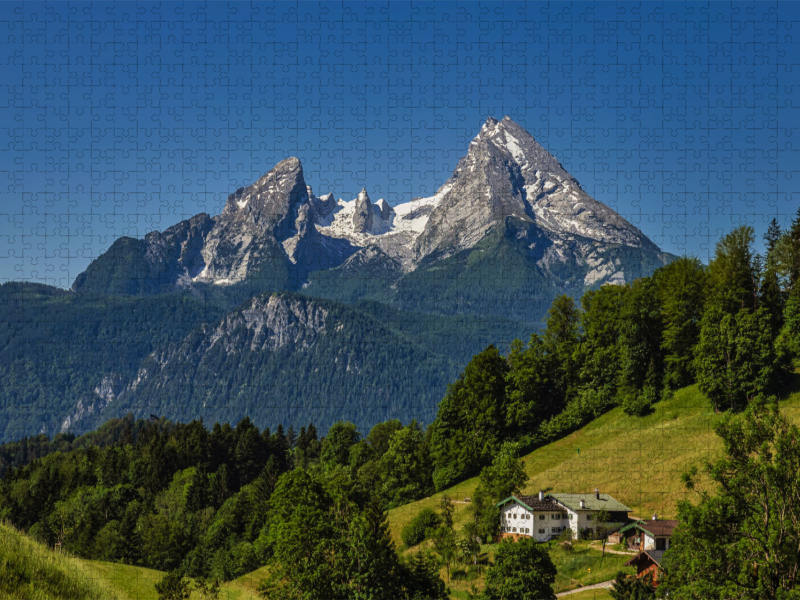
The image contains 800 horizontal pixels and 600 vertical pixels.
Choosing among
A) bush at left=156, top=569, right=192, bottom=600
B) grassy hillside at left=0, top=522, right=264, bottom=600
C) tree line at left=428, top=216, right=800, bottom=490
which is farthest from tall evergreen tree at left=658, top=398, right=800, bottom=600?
tree line at left=428, top=216, right=800, bottom=490

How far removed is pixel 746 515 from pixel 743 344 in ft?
177

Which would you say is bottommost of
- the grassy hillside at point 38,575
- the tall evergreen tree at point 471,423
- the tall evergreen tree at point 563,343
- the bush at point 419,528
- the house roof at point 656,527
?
the bush at point 419,528

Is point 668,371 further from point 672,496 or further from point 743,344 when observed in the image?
point 672,496

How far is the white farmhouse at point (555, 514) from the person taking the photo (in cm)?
6538

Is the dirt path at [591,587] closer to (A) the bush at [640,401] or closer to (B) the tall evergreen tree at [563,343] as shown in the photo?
(A) the bush at [640,401]

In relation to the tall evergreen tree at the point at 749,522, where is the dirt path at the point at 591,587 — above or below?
below

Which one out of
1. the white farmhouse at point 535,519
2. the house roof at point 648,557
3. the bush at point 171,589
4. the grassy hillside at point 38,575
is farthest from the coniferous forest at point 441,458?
the grassy hillside at point 38,575

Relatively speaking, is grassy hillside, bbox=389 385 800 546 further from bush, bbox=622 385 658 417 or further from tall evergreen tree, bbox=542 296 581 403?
tall evergreen tree, bbox=542 296 581 403

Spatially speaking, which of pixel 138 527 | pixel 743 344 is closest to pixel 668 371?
pixel 743 344

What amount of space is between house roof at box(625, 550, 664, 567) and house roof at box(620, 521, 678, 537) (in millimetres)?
2543

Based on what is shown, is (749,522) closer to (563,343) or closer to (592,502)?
(592,502)

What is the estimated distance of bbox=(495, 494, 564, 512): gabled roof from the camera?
224 feet

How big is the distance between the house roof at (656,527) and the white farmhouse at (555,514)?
429 centimetres

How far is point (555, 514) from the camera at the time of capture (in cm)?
6844
